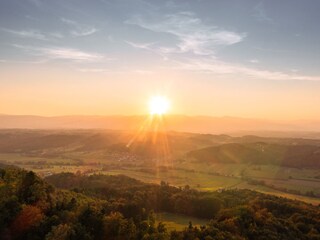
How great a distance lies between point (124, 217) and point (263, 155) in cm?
11932

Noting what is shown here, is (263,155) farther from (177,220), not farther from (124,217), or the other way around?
(124,217)

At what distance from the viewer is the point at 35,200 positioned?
43.5 metres

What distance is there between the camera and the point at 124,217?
5094 centimetres

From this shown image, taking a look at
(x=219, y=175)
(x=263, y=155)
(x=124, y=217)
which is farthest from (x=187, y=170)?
(x=124, y=217)

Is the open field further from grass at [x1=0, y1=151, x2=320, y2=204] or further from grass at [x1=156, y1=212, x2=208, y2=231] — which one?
grass at [x1=156, y1=212, x2=208, y2=231]

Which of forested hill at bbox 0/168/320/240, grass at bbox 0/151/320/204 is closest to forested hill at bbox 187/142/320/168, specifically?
grass at bbox 0/151/320/204

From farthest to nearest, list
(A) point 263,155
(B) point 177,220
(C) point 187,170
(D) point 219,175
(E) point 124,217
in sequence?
(A) point 263,155 → (C) point 187,170 → (D) point 219,175 → (B) point 177,220 → (E) point 124,217

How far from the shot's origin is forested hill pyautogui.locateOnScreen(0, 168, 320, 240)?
37.0 meters

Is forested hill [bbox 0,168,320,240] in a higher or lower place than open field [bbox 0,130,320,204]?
higher

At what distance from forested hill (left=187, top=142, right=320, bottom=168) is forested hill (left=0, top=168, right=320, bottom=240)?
3137 inches

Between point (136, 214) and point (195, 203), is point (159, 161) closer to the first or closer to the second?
point (195, 203)

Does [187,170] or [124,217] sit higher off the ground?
[124,217]

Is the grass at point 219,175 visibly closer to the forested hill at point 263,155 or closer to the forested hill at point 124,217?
the forested hill at point 263,155

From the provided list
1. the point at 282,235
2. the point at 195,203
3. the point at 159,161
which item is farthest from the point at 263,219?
the point at 159,161
